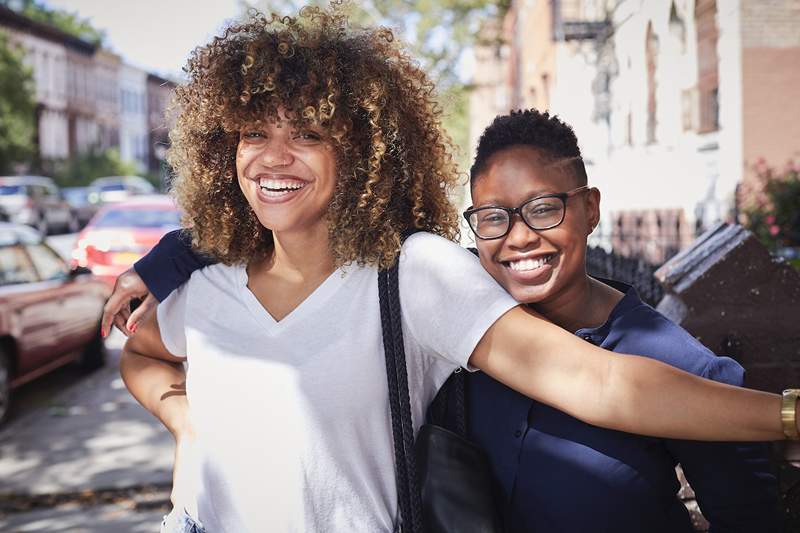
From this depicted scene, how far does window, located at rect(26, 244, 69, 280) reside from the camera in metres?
8.24

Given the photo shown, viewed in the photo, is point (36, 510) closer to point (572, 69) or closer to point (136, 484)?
point (136, 484)

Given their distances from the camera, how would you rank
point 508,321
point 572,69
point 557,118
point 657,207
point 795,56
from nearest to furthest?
point 508,321 < point 557,118 < point 795,56 < point 657,207 < point 572,69

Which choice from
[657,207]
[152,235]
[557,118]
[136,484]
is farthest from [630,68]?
[557,118]

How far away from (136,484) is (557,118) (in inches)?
185

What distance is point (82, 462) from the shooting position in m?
6.39

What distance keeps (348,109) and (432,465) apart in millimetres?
856

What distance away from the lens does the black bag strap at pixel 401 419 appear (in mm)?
1844

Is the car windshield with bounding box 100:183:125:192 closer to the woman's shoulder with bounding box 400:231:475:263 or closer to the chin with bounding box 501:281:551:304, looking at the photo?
the woman's shoulder with bounding box 400:231:475:263

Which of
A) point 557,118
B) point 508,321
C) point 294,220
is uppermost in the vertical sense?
point 557,118

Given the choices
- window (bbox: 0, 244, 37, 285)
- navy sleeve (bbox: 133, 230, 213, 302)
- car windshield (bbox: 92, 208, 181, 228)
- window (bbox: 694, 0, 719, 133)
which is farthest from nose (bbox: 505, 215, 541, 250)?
car windshield (bbox: 92, 208, 181, 228)

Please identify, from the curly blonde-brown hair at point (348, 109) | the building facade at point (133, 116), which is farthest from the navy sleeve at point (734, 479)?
the building facade at point (133, 116)

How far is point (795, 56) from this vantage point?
8492 millimetres

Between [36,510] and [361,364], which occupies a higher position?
[361,364]

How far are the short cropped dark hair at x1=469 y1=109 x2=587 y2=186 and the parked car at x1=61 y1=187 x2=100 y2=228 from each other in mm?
30648
